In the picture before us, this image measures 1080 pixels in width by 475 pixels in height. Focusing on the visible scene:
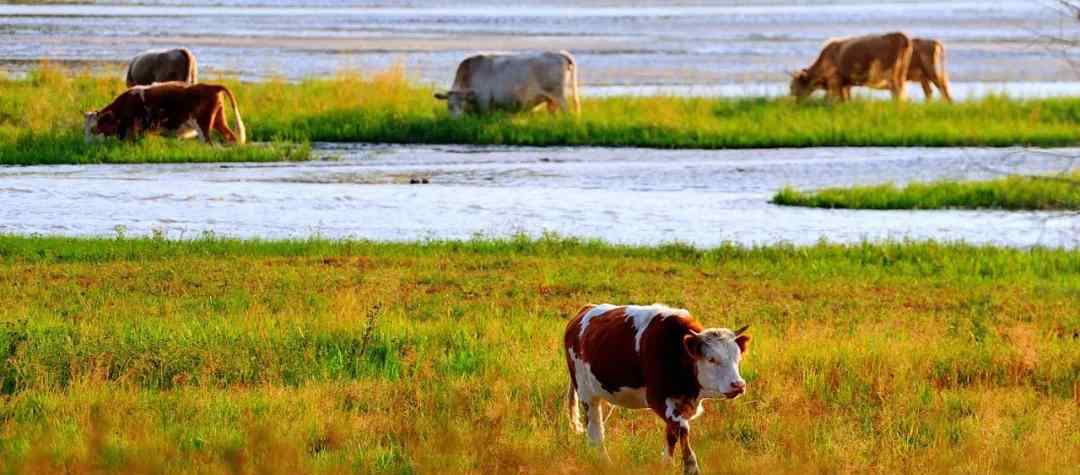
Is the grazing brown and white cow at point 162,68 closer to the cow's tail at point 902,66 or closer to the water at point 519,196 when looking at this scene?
the water at point 519,196

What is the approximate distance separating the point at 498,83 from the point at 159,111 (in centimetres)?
601

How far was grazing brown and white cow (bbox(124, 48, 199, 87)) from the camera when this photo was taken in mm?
30875

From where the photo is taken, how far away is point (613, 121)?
95.2 ft

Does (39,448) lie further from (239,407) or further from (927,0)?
(927,0)

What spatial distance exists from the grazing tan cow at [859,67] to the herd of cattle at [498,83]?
2cm

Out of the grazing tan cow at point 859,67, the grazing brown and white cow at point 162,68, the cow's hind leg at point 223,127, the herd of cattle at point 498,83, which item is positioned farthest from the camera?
the grazing tan cow at point 859,67

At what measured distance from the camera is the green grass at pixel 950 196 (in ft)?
68.7

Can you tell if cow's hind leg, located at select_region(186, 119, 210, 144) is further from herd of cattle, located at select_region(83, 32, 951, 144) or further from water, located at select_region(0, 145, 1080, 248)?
water, located at select_region(0, 145, 1080, 248)

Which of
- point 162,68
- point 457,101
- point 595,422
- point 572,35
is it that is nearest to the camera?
point 595,422

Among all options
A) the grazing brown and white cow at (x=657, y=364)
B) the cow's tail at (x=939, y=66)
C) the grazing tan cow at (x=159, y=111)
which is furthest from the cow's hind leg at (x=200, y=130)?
the grazing brown and white cow at (x=657, y=364)

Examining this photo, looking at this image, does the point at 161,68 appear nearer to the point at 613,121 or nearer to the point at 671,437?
the point at 613,121

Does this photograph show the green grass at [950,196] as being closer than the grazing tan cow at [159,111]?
Yes

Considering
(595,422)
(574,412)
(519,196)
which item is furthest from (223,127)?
(595,422)

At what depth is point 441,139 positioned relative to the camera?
28812 mm
